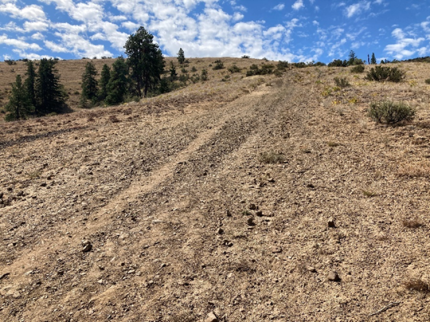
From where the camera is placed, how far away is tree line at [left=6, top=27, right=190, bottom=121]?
143 feet

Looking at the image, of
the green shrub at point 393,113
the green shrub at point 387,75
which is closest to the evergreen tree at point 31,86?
the green shrub at point 387,75

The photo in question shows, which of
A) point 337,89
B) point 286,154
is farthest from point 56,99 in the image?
point 286,154

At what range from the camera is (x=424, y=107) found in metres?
12.3

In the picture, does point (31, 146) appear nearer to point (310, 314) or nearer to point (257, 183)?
point (257, 183)

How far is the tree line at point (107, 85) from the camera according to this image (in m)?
43.5

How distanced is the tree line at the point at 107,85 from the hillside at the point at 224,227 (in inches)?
1191

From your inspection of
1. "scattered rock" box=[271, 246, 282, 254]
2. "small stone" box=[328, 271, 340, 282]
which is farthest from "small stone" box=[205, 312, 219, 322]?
"small stone" box=[328, 271, 340, 282]

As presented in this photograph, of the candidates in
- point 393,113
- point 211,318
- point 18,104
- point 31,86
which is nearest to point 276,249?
point 211,318

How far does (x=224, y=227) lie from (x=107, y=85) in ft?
165

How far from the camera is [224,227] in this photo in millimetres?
5633

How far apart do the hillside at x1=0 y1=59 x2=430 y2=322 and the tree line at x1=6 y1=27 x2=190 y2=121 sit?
1191 inches

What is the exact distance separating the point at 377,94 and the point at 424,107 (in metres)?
4.17

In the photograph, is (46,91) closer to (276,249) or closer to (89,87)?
(89,87)

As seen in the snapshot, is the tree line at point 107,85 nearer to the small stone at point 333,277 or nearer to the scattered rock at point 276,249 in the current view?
the scattered rock at point 276,249
